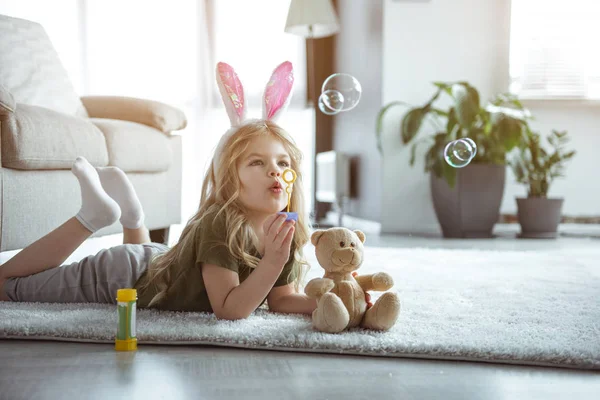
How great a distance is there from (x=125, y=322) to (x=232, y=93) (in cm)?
49

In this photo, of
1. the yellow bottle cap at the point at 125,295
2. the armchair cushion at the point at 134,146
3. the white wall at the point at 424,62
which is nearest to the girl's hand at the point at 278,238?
the yellow bottle cap at the point at 125,295

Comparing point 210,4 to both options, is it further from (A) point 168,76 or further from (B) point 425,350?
(B) point 425,350

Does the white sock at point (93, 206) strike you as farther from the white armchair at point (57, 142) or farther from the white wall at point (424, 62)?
the white wall at point (424, 62)

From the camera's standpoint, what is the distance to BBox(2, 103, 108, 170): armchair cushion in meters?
1.58

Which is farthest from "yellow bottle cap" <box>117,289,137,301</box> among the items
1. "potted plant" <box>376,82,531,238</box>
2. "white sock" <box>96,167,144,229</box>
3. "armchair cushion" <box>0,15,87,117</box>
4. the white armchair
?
"potted plant" <box>376,82,531,238</box>

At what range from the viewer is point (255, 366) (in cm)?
90

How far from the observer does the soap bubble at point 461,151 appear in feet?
5.66

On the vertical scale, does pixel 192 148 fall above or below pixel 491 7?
below

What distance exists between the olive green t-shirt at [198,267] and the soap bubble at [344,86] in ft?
2.62

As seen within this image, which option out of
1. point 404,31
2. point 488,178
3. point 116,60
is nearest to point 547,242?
point 488,178

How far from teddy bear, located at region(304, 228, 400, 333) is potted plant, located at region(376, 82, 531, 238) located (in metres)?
2.08

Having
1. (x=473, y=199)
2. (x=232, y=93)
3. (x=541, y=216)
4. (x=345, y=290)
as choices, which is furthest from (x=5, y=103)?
(x=541, y=216)

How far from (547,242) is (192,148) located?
7.50 feet

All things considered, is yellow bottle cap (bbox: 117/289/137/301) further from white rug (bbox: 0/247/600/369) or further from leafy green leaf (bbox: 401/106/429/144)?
leafy green leaf (bbox: 401/106/429/144)
